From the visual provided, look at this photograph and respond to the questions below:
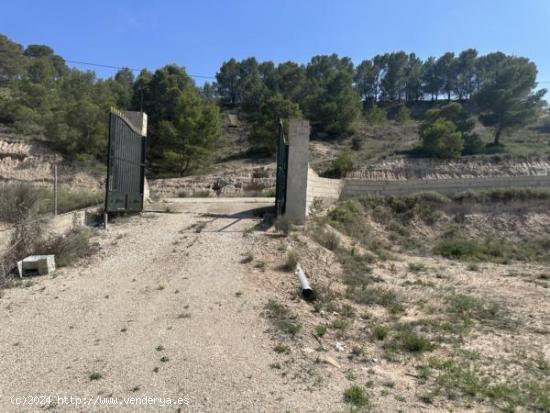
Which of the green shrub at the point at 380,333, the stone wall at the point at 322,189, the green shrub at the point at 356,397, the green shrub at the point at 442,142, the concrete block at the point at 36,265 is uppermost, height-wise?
the green shrub at the point at 442,142

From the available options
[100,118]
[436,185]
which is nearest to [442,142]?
[436,185]

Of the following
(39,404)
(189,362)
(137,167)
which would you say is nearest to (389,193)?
(137,167)

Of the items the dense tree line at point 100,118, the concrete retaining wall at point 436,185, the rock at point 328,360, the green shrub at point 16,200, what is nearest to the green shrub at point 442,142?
the concrete retaining wall at point 436,185

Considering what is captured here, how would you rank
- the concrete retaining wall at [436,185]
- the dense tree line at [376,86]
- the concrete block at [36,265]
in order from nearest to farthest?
1. the concrete block at [36,265]
2. the concrete retaining wall at [436,185]
3. the dense tree line at [376,86]

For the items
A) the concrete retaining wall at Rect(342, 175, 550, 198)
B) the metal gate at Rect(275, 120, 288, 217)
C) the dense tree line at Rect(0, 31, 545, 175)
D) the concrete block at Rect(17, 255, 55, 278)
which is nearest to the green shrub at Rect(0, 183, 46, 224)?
the concrete block at Rect(17, 255, 55, 278)

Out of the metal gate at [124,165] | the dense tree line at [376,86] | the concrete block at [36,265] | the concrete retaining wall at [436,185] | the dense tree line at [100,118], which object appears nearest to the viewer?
the concrete block at [36,265]

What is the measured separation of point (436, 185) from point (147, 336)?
70.8 feet

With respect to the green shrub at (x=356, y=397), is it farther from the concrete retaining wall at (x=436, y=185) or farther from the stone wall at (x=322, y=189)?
the concrete retaining wall at (x=436, y=185)

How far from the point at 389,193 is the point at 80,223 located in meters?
16.5

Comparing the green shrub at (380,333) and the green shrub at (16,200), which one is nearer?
the green shrub at (380,333)

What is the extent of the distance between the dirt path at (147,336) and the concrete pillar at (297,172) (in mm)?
3392

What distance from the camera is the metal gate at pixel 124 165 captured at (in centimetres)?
1147

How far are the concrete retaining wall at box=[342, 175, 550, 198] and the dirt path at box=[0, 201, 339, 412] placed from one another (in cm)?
1398

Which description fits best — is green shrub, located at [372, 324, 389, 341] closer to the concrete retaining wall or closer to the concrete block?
the concrete block
